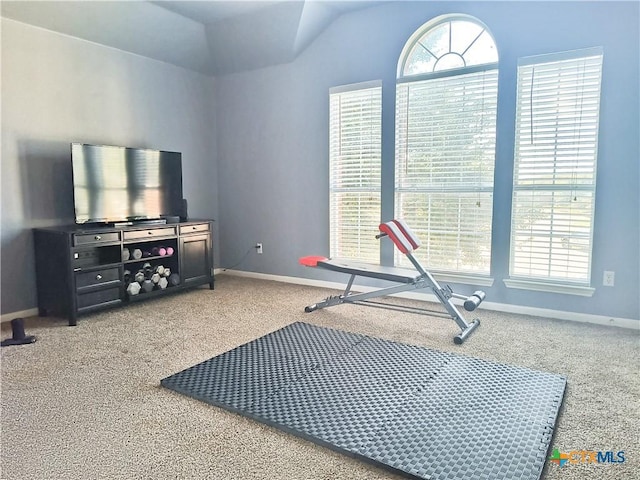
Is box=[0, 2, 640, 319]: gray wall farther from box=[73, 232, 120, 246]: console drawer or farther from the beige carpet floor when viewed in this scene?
the beige carpet floor

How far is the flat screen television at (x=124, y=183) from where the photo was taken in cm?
362

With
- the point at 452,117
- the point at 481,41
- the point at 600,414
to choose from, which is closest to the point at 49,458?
the point at 600,414

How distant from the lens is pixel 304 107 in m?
4.62

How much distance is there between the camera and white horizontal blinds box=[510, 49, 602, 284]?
3.25 metres

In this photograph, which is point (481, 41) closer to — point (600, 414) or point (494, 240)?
point (494, 240)

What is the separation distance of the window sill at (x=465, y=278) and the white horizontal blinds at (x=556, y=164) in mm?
294

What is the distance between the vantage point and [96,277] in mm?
3494

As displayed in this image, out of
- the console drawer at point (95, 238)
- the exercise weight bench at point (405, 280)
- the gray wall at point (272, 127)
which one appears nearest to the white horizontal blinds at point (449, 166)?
the gray wall at point (272, 127)

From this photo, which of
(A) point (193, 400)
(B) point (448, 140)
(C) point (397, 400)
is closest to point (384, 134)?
(B) point (448, 140)

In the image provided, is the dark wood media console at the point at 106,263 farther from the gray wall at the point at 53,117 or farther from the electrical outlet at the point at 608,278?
the electrical outlet at the point at 608,278

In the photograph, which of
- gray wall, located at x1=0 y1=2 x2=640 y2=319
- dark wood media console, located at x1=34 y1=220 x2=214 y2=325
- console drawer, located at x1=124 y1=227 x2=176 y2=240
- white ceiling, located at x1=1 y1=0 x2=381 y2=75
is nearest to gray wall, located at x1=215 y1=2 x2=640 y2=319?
gray wall, located at x1=0 y1=2 x2=640 y2=319

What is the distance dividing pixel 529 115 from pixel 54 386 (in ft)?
12.4

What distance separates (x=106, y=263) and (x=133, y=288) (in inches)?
12.7

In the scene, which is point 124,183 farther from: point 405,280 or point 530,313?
point 530,313
